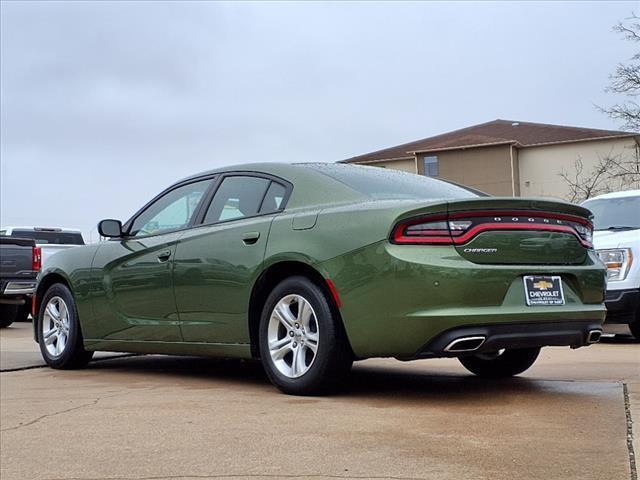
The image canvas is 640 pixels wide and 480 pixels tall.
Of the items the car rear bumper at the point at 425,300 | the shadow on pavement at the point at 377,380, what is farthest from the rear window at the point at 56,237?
the car rear bumper at the point at 425,300

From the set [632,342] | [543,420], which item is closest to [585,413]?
[543,420]

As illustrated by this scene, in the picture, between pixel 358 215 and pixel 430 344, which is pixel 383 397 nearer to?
pixel 430 344

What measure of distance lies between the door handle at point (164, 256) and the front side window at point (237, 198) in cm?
38

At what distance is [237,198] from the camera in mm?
5922

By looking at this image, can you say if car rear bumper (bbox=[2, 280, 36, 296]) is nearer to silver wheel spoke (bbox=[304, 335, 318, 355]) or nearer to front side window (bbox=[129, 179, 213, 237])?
front side window (bbox=[129, 179, 213, 237])

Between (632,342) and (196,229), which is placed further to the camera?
(632,342)

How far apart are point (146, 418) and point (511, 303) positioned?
2.07 meters

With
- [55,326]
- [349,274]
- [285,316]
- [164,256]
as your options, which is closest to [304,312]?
[285,316]

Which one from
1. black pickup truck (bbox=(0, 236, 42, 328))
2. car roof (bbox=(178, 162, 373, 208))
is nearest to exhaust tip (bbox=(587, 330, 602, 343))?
car roof (bbox=(178, 162, 373, 208))

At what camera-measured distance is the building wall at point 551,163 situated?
33.0 meters

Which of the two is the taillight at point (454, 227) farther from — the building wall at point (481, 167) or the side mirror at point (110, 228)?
the building wall at point (481, 167)

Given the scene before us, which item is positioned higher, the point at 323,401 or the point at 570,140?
the point at 570,140

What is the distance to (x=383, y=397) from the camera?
503cm

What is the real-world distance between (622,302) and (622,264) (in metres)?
0.42
